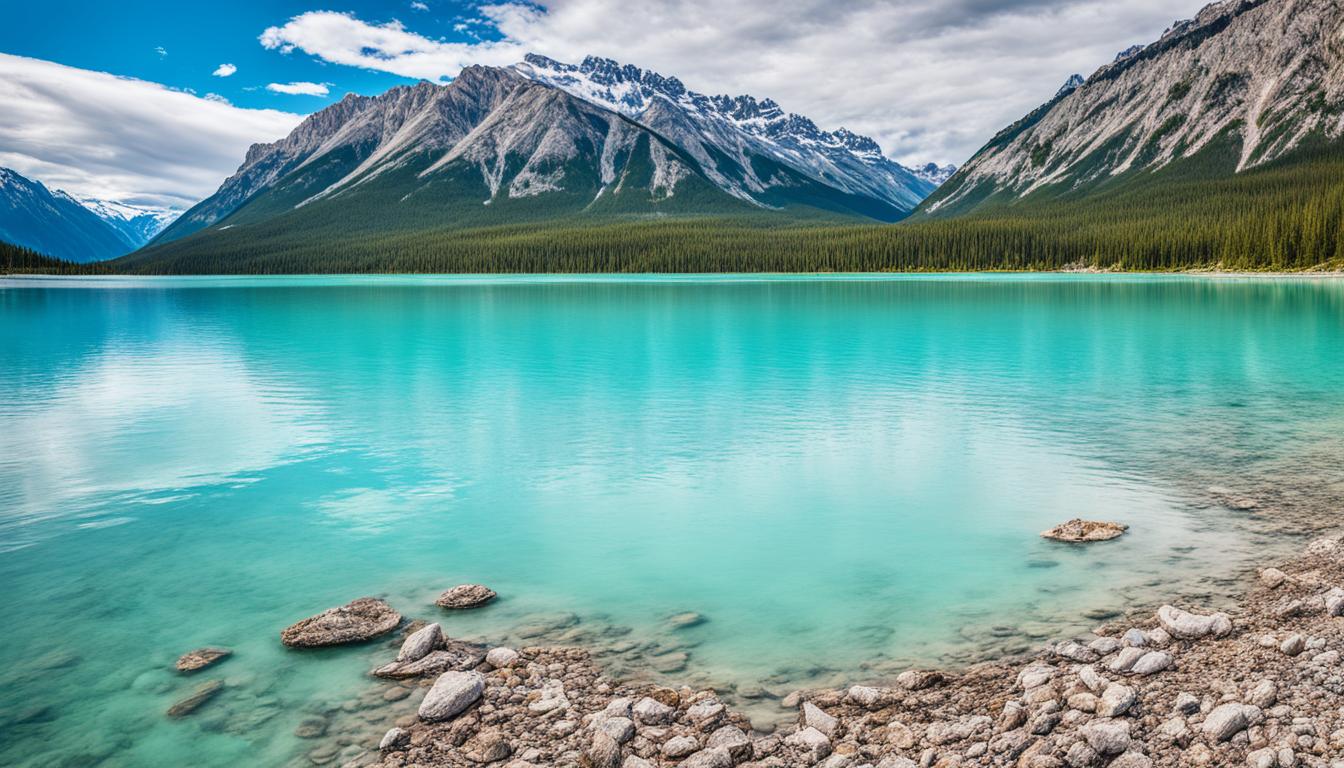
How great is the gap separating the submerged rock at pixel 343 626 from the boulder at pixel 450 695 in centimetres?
199

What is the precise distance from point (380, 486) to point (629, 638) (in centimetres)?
956

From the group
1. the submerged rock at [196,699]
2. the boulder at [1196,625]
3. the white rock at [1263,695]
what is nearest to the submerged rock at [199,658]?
the submerged rock at [196,699]

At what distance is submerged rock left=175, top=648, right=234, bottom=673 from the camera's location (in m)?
9.29

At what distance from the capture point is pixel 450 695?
799cm

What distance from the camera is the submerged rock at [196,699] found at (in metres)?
8.39

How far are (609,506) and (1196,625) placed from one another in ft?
31.6

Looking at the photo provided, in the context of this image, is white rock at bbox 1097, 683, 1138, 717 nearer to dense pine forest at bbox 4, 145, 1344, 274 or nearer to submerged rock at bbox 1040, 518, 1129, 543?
submerged rock at bbox 1040, 518, 1129, 543

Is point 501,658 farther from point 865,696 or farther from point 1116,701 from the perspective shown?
point 1116,701

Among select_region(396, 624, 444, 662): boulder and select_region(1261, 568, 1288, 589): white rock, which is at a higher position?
select_region(396, 624, 444, 662): boulder

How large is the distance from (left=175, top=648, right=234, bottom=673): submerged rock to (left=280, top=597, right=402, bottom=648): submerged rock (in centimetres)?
63

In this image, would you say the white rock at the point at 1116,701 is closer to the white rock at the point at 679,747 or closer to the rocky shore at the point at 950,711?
the rocky shore at the point at 950,711

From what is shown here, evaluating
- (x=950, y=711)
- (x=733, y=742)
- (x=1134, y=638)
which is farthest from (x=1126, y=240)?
(x=733, y=742)

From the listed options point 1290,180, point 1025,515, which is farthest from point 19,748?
point 1290,180

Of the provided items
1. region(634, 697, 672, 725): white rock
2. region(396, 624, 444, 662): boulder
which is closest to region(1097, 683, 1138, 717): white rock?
region(634, 697, 672, 725): white rock
